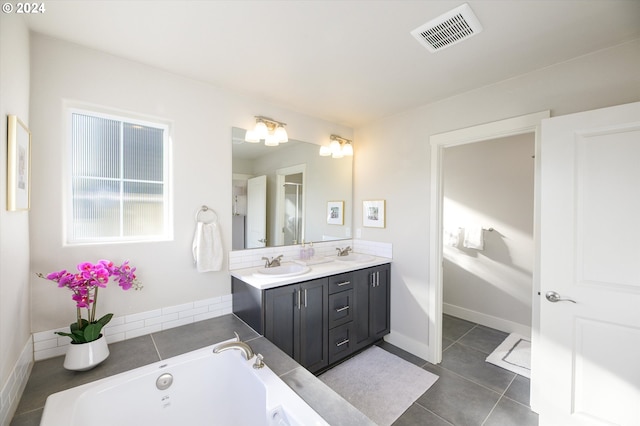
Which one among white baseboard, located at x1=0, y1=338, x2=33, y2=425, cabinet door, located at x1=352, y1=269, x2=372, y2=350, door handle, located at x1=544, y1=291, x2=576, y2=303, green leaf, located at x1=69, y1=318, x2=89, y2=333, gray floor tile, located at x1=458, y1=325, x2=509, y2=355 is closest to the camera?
white baseboard, located at x1=0, y1=338, x2=33, y2=425

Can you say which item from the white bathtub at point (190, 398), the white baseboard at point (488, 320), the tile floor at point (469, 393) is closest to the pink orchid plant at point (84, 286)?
the white bathtub at point (190, 398)

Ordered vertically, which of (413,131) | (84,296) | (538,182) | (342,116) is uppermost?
(342,116)

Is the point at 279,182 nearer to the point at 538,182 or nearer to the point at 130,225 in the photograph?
the point at 130,225

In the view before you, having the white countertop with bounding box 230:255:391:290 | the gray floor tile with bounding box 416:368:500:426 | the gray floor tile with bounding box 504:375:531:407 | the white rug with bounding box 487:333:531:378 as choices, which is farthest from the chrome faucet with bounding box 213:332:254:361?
the white rug with bounding box 487:333:531:378

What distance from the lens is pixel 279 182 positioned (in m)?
2.74

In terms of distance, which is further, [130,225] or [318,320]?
[318,320]

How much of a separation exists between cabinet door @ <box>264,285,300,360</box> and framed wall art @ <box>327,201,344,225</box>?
1.21 metres

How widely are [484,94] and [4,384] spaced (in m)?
3.34

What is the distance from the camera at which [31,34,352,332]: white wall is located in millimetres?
1589

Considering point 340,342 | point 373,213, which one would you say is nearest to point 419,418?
point 340,342

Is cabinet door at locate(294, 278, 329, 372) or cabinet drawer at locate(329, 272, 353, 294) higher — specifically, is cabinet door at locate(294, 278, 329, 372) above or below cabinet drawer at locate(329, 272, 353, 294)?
below

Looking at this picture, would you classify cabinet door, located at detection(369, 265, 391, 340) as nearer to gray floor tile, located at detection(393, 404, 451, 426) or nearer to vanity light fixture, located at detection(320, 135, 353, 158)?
gray floor tile, located at detection(393, 404, 451, 426)

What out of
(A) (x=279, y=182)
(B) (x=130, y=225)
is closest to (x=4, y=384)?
(B) (x=130, y=225)

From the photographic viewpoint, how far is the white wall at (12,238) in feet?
3.62
